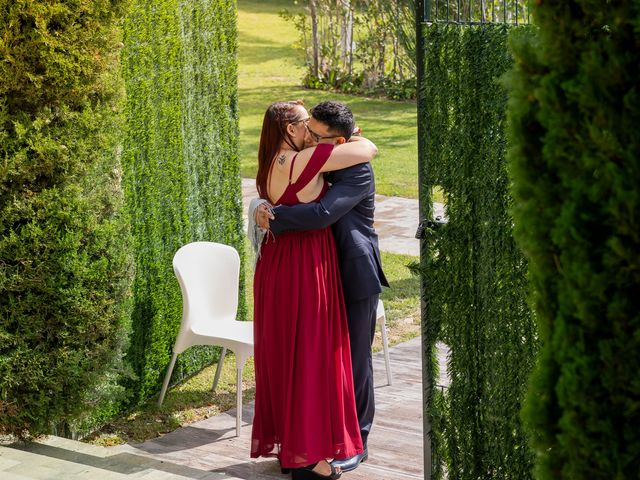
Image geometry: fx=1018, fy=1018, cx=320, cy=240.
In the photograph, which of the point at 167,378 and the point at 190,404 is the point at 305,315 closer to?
the point at 167,378

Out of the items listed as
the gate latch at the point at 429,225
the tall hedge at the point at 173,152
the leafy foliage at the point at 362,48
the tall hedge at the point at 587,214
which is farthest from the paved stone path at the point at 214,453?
the leafy foliage at the point at 362,48

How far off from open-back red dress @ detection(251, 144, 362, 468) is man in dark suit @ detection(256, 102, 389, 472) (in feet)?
0.28

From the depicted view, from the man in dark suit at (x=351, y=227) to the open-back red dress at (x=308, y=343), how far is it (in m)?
0.08

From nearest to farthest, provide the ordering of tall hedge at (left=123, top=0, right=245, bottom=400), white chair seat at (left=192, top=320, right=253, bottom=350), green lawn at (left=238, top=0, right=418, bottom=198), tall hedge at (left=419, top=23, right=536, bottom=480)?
1. tall hedge at (left=419, top=23, right=536, bottom=480)
2. white chair seat at (left=192, top=320, right=253, bottom=350)
3. tall hedge at (left=123, top=0, right=245, bottom=400)
4. green lawn at (left=238, top=0, right=418, bottom=198)

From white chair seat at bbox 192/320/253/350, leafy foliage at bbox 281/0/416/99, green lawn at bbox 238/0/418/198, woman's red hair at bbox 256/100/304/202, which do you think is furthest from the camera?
leafy foliage at bbox 281/0/416/99

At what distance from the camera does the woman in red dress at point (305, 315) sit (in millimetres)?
5266

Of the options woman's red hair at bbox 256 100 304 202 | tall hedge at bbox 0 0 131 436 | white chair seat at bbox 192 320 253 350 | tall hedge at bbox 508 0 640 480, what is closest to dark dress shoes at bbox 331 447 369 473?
white chair seat at bbox 192 320 253 350

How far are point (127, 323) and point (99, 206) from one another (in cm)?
75

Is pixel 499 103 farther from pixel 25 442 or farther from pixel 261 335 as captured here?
pixel 25 442

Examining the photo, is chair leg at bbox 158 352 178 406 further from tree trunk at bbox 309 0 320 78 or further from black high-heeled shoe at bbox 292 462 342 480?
tree trunk at bbox 309 0 320 78

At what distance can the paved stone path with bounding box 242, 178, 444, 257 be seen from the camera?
1075 centimetres

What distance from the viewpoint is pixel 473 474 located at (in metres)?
4.72

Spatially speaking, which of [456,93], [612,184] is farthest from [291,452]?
[612,184]

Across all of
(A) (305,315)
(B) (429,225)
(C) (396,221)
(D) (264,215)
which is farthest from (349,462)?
(C) (396,221)
